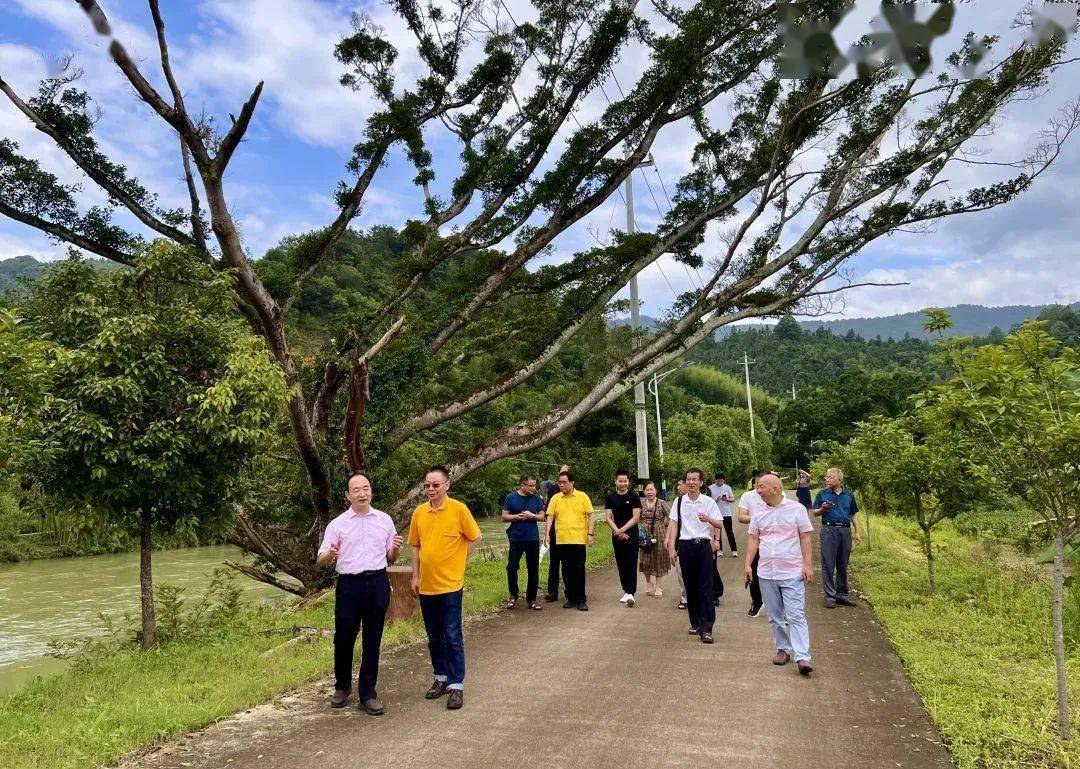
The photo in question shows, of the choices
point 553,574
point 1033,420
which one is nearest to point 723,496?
point 553,574

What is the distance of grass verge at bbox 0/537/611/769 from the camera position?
4590 mm

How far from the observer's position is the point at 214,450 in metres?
7.33

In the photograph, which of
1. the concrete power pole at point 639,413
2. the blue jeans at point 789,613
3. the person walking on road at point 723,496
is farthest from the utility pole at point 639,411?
the blue jeans at point 789,613

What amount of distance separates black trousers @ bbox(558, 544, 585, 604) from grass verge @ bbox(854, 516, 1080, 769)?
344cm

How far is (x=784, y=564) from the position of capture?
6.29m

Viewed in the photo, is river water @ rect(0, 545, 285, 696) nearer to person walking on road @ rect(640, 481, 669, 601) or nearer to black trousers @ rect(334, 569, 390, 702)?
black trousers @ rect(334, 569, 390, 702)

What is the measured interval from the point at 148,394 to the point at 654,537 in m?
6.27

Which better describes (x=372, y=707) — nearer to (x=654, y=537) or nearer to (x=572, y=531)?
(x=572, y=531)

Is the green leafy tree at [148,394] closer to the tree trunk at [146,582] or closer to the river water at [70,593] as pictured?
the tree trunk at [146,582]

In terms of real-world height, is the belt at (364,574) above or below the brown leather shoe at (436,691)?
above

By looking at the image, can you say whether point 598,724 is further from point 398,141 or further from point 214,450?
point 398,141

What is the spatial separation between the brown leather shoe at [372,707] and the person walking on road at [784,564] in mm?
3326

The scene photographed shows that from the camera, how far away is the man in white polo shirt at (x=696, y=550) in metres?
7.32

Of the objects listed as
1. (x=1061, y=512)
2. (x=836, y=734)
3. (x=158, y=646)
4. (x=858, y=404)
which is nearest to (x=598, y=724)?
(x=836, y=734)
